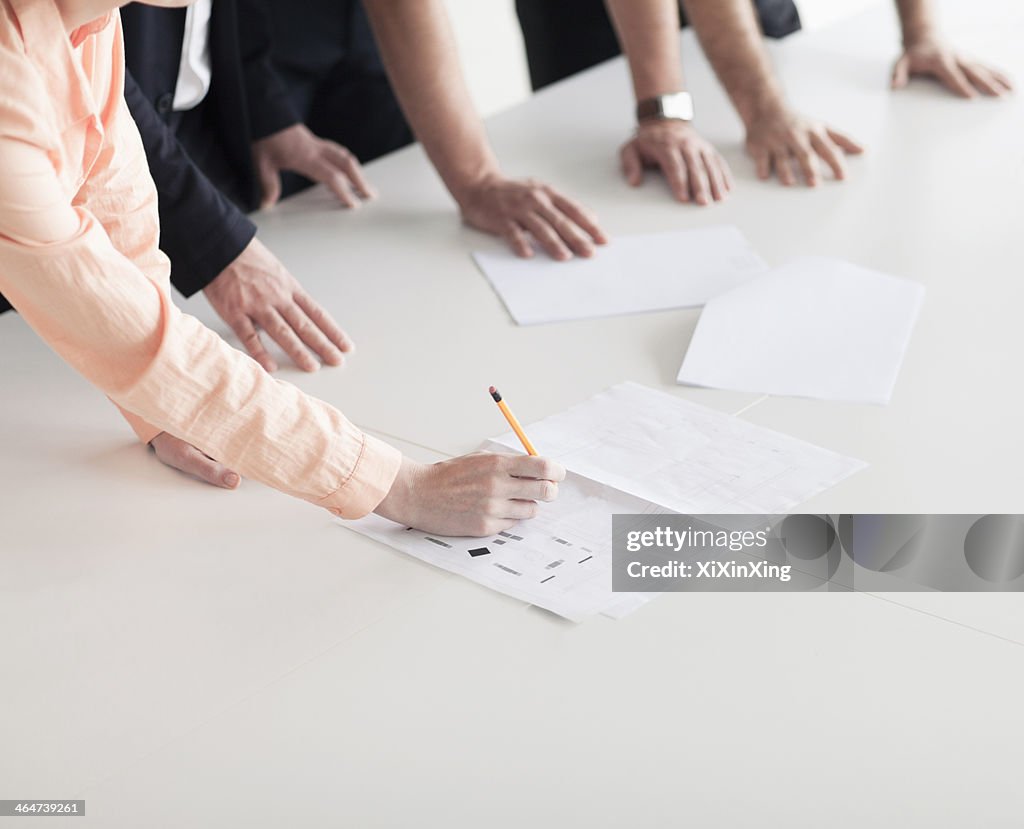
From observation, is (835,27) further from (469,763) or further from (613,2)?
(469,763)

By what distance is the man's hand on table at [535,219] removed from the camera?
1.80m

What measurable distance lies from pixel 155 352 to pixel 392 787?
41cm

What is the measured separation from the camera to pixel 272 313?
1547 mm

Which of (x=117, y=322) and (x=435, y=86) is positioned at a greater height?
(x=117, y=322)

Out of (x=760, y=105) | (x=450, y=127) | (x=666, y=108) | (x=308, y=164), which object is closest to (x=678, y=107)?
(x=666, y=108)

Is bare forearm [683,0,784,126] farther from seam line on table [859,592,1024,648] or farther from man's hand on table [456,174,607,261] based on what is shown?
seam line on table [859,592,1024,648]

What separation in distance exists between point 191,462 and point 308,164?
0.87 metres

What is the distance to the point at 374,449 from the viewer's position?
1.17 metres

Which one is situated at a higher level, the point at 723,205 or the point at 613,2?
the point at 613,2

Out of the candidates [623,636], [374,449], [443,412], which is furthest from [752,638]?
[443,412]

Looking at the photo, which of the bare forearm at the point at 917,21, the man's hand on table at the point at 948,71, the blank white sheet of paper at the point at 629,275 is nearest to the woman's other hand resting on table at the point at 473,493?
the blank white sheet of paper at the point at 629,275

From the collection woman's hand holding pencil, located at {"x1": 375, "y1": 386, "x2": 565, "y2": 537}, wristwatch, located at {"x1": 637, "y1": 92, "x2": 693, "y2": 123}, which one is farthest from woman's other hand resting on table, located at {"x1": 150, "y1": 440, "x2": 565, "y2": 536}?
wristwatch, located at {"x1": 637, "y1": 92, "x2": 693, "y2": 123}

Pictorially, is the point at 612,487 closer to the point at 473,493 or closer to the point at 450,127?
the point at 473,493

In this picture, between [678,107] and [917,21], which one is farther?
[917,21]
